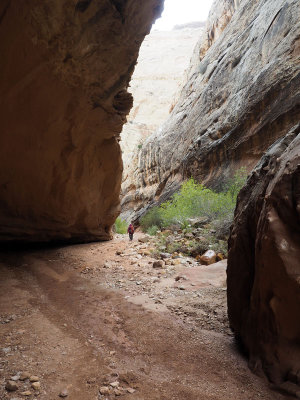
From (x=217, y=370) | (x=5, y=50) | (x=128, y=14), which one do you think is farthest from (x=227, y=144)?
(x=217, y=370)

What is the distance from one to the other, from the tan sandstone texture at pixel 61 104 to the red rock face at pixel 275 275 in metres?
4.18

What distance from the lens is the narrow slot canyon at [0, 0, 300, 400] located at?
231 cm

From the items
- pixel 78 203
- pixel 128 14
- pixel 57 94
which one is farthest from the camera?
pixel 78 203

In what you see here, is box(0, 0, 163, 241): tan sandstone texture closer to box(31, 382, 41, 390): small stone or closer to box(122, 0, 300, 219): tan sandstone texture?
box(31, 382, 41, 390): small stone

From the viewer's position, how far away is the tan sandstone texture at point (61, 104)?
4703mm

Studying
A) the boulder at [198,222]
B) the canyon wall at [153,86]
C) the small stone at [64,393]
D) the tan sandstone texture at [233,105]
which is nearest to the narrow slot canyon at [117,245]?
the small stone at [64,393]

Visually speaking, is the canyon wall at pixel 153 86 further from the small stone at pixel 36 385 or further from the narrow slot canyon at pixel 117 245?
the small stone at pixel 36 385

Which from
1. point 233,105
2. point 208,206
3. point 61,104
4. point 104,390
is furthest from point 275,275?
point 233,105

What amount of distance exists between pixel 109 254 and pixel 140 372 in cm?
532

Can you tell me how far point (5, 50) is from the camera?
4.61 m

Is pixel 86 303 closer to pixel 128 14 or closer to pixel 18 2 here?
pixel 18 2

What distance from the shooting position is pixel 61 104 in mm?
6125

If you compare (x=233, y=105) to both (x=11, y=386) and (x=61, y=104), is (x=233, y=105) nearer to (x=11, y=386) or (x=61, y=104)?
(x=61, y=104)

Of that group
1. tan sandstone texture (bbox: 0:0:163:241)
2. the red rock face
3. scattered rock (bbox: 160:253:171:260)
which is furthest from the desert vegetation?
the red rock face
